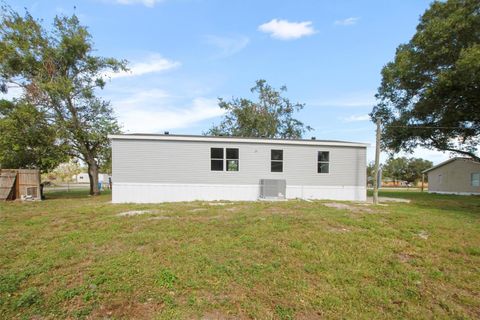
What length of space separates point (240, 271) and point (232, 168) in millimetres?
7820

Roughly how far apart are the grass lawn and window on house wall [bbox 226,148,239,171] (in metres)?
5.58

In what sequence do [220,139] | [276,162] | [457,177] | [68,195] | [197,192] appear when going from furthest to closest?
1. [457,177]
2. [68,195]
3. [276,162]
4. [220,139]
5. [197,192]

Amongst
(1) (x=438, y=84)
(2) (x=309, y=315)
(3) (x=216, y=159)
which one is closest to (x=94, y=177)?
(3) (x=216, y=159)

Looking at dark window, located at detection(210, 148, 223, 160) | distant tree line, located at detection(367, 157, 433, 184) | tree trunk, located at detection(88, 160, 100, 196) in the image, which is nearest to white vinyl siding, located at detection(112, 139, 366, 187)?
dark window, located at detection(210, 148, 223, 160)

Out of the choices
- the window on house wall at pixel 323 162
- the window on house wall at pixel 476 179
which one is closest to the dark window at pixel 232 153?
the window on house wall at pixel 323 162

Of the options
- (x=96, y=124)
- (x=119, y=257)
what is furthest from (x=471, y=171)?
(x=96, y=124)

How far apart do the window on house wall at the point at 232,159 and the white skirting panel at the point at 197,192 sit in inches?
32.4

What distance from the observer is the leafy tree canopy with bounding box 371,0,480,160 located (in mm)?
11320

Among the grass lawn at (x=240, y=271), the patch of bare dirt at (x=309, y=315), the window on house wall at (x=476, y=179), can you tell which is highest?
the window on house wall at (x=476, y=179)

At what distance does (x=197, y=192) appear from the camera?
11023 millimetres

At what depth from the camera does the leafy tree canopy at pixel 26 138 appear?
13375mm

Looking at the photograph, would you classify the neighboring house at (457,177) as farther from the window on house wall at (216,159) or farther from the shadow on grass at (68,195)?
the shadow on grass at (68,195)

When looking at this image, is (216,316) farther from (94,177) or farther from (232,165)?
(94,177)

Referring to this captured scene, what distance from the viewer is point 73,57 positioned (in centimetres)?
1555
